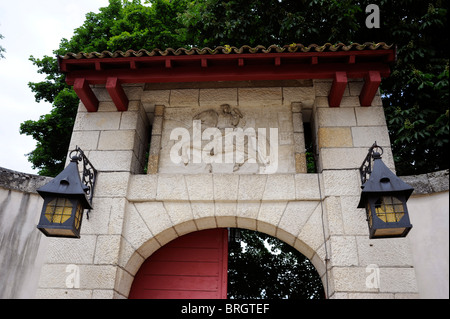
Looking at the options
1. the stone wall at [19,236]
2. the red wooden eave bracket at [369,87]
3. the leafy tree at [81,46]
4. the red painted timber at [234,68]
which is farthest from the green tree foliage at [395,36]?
the stone wall at [19,236]

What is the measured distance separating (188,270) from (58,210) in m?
1.81

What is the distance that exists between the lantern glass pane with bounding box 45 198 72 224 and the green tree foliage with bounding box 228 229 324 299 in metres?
6.52

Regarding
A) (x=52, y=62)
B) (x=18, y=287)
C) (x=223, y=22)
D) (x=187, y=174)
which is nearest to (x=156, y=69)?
(x=187, y=174)

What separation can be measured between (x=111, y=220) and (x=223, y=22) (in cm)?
534

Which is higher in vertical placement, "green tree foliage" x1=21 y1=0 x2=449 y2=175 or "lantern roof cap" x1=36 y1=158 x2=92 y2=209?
"green tree foliage" x1=21 y1=0 x2=449 y2=175

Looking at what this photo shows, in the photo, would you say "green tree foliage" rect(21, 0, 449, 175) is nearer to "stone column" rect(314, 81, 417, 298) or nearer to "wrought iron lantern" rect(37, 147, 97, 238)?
"stone column" rect(314, 81, 417, 298)

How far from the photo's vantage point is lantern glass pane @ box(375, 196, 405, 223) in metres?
3.35

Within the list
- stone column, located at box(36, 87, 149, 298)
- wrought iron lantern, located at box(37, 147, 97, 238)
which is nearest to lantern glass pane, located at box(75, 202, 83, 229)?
wrought iron lantern, located at box(37, 147, 97, 238)

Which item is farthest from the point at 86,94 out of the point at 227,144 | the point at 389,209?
the point at 389,209

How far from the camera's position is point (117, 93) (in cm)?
470

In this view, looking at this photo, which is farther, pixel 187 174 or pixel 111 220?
pixel 187 174

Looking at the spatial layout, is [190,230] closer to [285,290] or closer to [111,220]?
[111,220]

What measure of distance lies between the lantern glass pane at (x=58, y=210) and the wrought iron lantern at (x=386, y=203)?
114 inches

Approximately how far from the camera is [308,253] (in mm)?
4273
